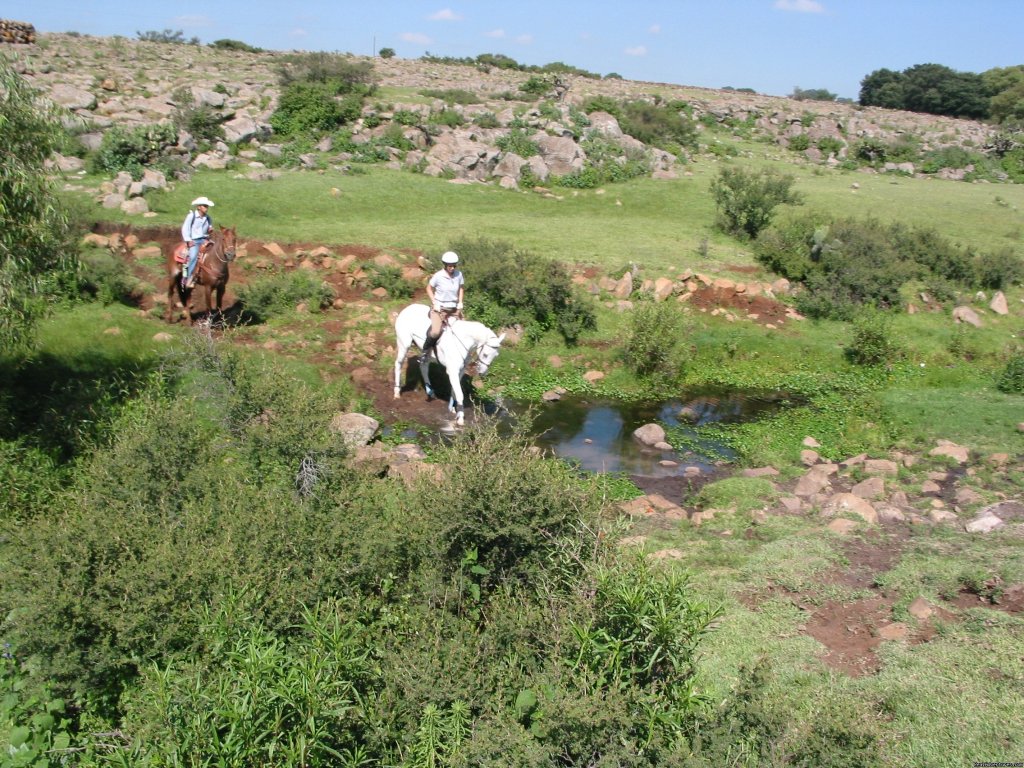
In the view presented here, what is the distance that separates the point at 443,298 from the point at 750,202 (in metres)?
12.0

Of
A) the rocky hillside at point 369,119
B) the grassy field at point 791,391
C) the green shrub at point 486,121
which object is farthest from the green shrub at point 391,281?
the green shrub at point 486,121

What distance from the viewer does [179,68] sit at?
34469 millimetres

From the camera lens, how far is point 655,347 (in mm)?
14656

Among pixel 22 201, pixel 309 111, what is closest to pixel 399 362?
pixel 22 201

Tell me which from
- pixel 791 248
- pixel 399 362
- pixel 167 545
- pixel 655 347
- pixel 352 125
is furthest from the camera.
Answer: pixel 352 125

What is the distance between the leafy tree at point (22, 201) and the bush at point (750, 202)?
661 inches

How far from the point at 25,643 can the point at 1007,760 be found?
7.29 metres

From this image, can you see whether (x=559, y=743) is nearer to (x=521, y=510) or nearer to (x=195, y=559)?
(x=521, y=510)

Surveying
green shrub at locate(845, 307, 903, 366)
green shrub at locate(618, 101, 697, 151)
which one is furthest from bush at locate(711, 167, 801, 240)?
green shrub at locate(618, 101, 697, 151)

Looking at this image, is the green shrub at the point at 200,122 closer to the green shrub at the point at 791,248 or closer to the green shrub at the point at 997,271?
the green shrub at the point at 791,248

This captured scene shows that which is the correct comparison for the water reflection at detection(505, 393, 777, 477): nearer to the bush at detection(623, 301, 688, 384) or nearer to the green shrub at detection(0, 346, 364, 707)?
the bush at detection(623, 301, 688, 384)

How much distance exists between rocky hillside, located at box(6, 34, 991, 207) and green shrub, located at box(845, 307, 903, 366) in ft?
41.7

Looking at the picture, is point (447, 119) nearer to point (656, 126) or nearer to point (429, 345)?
point (656, 126)

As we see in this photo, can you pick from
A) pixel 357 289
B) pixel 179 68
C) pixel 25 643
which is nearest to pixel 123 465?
pixel 25 643
